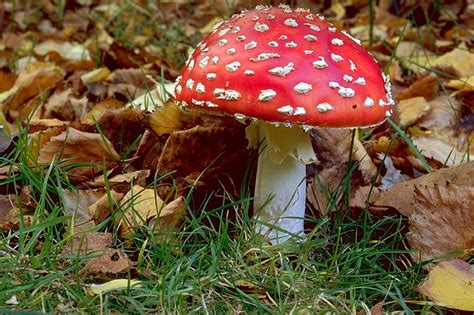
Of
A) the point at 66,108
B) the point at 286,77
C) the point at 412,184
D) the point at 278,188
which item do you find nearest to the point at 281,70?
the point at 286,77

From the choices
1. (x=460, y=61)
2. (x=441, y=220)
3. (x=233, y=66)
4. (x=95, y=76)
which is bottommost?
(x=95, y=76)

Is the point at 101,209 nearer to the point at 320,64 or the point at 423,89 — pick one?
the point at 320,64

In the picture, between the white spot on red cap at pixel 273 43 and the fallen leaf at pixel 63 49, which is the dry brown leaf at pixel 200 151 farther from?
the fallen leaf at pixel 63 49

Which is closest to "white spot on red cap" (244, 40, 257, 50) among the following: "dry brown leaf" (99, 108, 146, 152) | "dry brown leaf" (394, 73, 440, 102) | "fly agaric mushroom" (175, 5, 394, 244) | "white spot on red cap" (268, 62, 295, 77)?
"fly agaric mushroom" (175, 5, 394, 244)

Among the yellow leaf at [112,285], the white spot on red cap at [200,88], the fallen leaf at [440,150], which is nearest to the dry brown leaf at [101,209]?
the yellow leaf at [112,285]

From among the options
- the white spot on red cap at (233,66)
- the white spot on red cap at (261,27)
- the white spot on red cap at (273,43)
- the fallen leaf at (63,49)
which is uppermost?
the white spot on red cap at (261,27)

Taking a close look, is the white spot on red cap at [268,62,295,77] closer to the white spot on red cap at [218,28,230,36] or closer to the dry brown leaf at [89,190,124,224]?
the white spot on red cap at [218,28,230,36]
